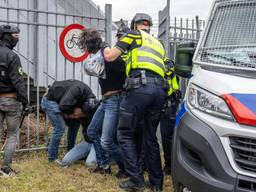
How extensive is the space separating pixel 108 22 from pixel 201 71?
3404 millimetres

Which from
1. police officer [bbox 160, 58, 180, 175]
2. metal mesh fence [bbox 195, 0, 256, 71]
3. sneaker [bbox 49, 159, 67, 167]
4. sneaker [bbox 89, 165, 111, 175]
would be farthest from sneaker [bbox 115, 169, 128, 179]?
metal mesh fence [bbox 195, 0, 256, 71]

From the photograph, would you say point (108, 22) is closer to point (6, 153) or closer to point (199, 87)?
point (6, 153)

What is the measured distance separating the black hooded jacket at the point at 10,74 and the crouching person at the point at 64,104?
24.4 inches

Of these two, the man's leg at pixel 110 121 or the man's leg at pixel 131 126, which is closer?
the man's leg at pixel 131 126

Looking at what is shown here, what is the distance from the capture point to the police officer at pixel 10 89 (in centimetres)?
502

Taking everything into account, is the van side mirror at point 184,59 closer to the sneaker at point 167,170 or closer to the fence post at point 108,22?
the sneaker at point 167,170

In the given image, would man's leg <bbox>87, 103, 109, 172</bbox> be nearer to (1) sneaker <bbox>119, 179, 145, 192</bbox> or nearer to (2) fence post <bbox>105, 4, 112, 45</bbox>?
(1) sneaker <bbox>119, 179, 145, 192</bbox>

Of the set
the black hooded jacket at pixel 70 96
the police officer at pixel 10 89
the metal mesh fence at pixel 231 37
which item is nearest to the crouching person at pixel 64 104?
the black hooded jacket at pixel 70 96

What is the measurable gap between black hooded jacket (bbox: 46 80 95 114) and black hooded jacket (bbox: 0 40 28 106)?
58 cm

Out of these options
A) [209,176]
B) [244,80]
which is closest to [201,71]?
[244,80]

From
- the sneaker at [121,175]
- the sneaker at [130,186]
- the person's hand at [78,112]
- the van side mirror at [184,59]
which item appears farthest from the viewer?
the person's hand at [78,112]

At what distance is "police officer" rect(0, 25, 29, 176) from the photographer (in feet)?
16.5

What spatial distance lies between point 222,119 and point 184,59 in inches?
45.1

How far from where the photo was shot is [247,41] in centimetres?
354
